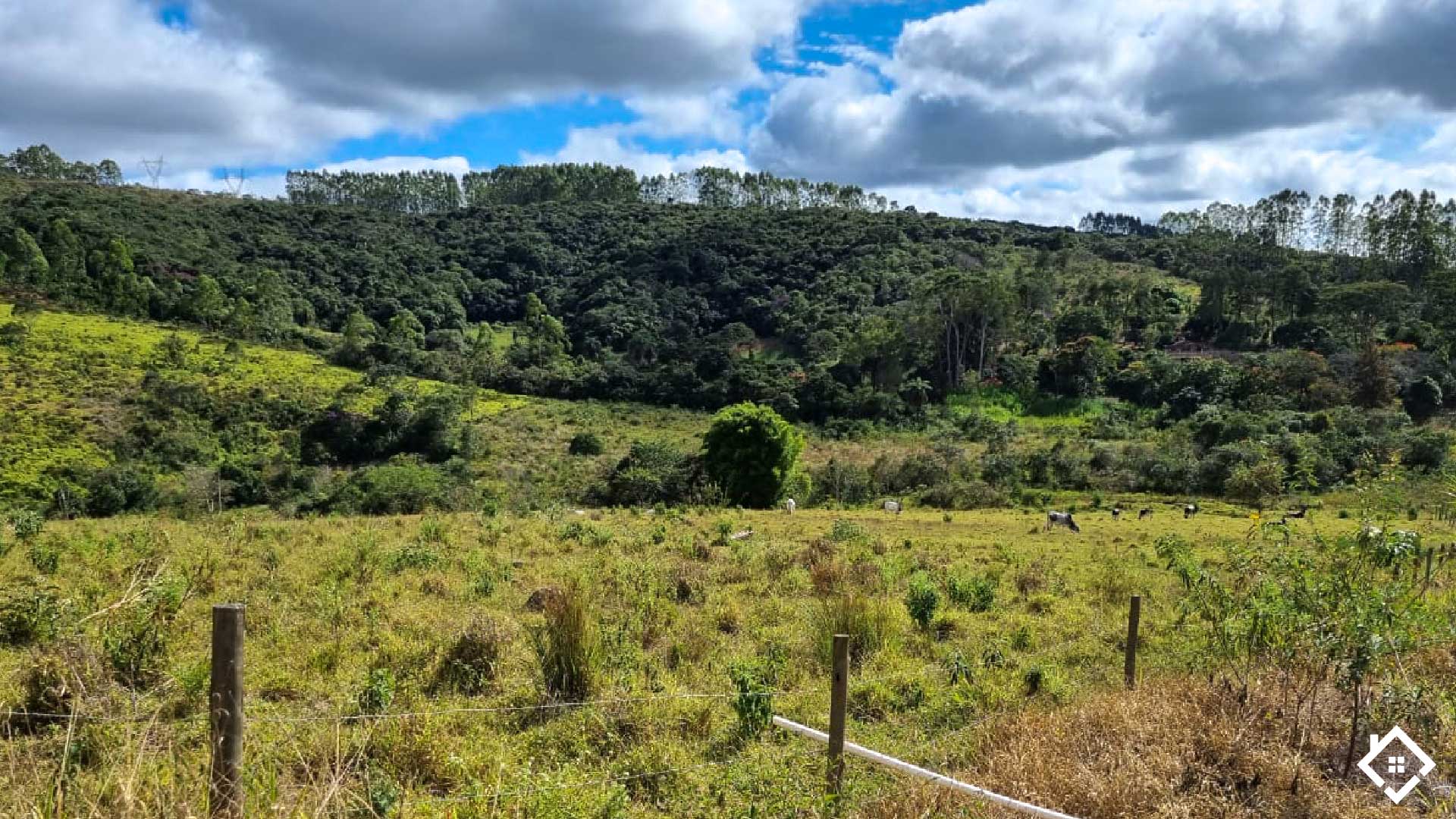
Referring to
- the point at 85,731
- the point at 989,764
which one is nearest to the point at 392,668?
the point at 85,731

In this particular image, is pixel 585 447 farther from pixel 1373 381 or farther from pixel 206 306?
pixel 1373 381

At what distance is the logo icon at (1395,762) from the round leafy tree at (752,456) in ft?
95.1

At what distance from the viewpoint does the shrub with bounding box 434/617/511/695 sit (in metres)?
7.00

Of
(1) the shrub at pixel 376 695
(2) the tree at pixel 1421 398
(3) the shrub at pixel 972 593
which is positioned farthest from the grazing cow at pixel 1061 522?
(2) the tree at pixel 1421 398

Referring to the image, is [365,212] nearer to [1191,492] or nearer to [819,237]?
[819,237]

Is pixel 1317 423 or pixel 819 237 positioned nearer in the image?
pixel 1317 423

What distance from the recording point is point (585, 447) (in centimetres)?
4700

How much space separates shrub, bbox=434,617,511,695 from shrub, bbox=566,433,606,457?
39.1 m

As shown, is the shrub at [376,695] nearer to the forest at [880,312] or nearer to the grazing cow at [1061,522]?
the grazing cow at [1061,522]

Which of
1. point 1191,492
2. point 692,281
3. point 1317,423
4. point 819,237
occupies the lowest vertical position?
point 1191,492

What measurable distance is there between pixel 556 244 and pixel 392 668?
10600cm

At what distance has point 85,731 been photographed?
467 cm

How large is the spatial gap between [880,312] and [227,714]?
249 ft

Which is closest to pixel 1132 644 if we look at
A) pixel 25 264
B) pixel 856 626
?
pixel 856 626
